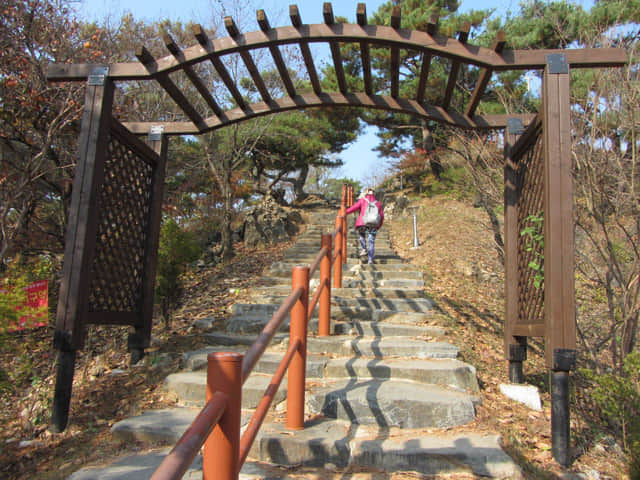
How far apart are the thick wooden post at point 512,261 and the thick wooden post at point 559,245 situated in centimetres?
93

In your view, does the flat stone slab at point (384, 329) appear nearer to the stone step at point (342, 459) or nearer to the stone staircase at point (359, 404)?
the stone staircase at point (359, 404)

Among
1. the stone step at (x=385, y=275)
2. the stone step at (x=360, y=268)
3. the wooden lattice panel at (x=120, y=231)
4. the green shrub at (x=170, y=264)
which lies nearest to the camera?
the wooden lattice panel at (x=120, y=231)

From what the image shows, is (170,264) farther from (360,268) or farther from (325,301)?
(360,268)

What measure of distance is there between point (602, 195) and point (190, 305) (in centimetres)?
503

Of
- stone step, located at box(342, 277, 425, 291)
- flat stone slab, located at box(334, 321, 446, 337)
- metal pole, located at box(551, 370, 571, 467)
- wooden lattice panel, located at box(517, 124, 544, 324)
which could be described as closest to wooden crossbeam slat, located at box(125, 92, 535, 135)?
wooden lattice panel, located at box(517, 124, 544, 324)

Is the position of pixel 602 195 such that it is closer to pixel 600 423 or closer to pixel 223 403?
pixel 600 423

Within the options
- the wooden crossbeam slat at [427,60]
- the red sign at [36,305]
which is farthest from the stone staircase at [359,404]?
the wooden crossbeam slat at [427,60]

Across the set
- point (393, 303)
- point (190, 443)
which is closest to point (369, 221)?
point (393, 303)

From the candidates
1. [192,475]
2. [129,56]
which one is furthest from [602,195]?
[129,56]

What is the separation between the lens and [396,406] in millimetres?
3266

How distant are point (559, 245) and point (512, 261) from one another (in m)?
1.12

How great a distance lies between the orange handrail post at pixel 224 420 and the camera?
137cm

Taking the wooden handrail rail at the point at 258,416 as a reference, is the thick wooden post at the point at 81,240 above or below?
above

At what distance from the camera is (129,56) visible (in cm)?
958
